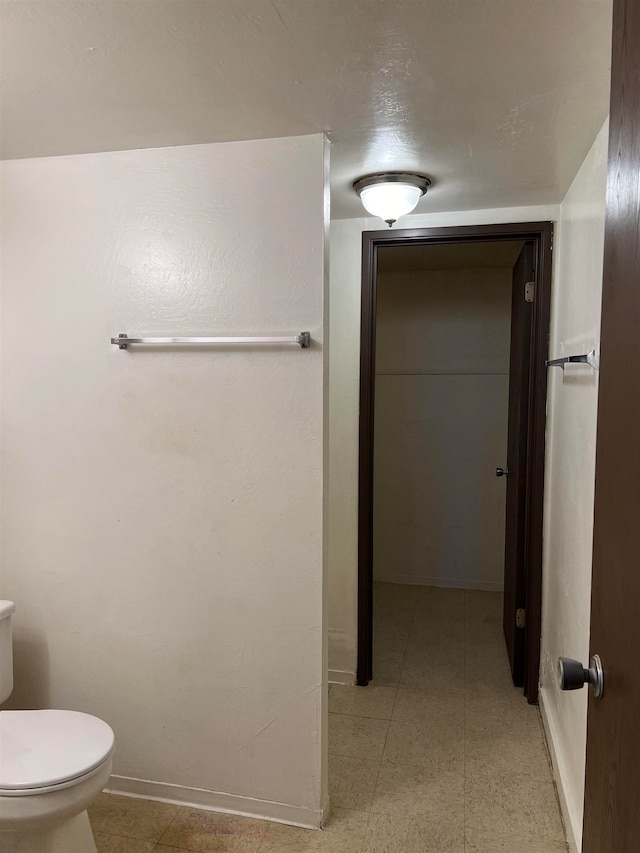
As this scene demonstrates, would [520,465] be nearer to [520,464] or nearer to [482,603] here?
[520,464]

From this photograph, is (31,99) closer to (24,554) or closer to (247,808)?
(24,554)

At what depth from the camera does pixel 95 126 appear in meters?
1.68

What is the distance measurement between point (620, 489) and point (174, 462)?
1.42 meters

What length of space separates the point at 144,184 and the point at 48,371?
2.30ft

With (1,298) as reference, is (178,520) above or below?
below

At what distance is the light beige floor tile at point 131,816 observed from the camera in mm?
1842

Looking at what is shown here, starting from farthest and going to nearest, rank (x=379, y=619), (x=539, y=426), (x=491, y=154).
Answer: (x=379, y=619) → (x=539, y=426) → (x=491, y=154)

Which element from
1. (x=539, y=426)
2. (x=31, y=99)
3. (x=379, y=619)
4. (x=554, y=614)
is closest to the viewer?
(x=31, y=99)

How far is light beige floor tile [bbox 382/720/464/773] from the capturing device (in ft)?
7.16

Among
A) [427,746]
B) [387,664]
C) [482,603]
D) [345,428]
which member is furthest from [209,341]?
[482,603]

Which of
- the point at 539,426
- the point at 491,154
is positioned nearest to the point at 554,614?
the point at 539,426

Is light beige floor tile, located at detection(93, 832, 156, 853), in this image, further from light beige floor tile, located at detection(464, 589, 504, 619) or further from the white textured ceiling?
light beige floor tile, located at detection(464, 589, 504, 619)

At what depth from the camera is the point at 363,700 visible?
2.62 metres

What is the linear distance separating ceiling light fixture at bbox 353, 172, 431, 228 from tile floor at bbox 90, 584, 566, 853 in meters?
2.01
